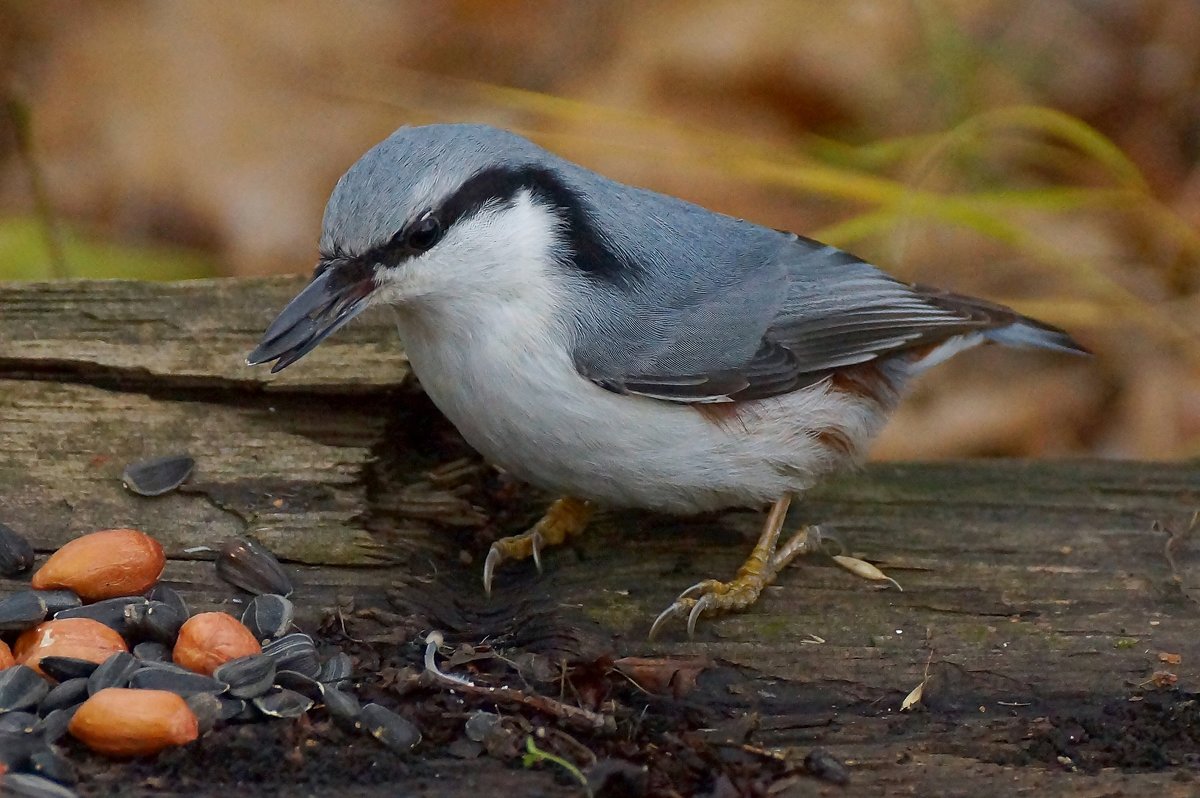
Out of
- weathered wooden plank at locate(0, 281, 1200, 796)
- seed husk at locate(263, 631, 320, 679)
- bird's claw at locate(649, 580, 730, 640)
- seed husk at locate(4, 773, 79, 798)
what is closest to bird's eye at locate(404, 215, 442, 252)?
weathered wooden plank at locate(0, 281, 1200, 796)

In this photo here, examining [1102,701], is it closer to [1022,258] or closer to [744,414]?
[744,414]

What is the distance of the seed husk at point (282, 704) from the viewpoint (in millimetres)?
2100

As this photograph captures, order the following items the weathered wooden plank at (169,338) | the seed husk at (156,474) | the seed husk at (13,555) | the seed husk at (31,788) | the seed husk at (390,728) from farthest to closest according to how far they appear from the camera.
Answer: the weathered wooden plank at (169,338) → the seed husk at (156,474) → the seed husk at (13,555) → the seed husk at (390,728) → the seed husk at (31,788)

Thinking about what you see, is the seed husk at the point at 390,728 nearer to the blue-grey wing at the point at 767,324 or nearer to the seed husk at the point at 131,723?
the seed husk at the point at 131,723

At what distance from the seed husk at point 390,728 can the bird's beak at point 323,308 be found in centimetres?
66

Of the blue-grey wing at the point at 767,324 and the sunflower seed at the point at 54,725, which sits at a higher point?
the blue-grey wing at the point at 767,324

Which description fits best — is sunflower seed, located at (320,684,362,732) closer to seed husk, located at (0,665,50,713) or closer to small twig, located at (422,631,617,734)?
small twig, located at (422,631,617,734)

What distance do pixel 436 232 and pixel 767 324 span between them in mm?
770

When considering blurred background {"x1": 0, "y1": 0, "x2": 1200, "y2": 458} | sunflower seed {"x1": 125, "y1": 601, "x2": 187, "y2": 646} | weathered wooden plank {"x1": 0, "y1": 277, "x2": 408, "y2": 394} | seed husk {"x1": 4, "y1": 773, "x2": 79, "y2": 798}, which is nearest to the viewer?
seed husk {"x1": 4, "y1": 773, "x2": 79, "y2": 798}

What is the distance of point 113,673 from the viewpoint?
2.15 m

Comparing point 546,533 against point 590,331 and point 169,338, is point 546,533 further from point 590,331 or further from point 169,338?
point 169,338

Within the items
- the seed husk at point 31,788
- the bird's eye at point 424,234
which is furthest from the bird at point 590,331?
the seed husk at point 31,788

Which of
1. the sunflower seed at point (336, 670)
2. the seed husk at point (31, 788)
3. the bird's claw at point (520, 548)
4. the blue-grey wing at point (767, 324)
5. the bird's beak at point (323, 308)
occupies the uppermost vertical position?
the bird's beak at point (323, 308)

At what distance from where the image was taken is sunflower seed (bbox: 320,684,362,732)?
2090 millimetres
